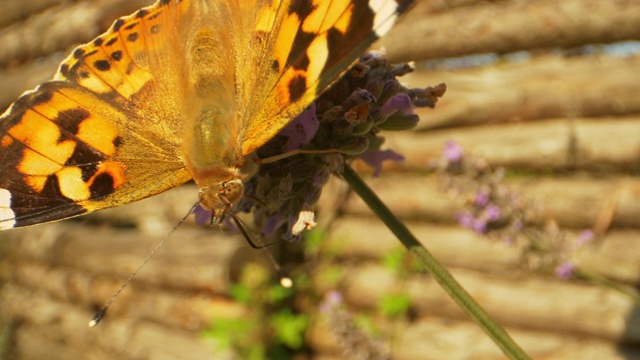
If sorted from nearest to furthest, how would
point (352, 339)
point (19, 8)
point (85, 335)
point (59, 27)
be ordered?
point (352, 339), point (85, 335), point (59, 27), point (19, 8)

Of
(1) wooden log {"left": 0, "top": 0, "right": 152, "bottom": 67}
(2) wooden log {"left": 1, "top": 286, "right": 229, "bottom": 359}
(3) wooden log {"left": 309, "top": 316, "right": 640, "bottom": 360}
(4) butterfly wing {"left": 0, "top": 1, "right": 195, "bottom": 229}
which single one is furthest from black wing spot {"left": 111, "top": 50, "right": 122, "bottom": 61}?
(1) wooden log {"left": 0, "top": 0, "right": 152, "bottom": 67}

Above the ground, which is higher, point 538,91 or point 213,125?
point 213,125

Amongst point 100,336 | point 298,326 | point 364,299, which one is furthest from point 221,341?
point 100,336

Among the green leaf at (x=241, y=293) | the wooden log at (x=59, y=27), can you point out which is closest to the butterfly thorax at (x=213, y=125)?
the green leaf at (x=241, y=293)

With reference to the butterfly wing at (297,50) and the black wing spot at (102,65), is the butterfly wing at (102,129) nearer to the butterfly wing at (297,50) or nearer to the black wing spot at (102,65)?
the black wing spot at (102,65)

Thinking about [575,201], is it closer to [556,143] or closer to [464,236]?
[556,143]

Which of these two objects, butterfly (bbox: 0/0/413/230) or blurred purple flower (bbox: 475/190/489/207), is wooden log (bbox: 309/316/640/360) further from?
butterfly (bbox: 0/0/413/230)

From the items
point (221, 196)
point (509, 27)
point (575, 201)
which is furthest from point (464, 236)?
point (221, 196)
